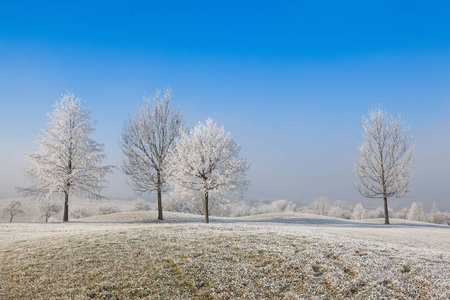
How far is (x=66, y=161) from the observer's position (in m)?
31.7

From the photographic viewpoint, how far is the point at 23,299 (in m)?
8.53

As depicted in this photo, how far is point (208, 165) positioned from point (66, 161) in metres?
17.2

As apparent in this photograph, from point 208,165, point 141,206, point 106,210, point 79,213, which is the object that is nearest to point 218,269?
point 208,165

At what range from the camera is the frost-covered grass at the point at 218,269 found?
28.1 feet

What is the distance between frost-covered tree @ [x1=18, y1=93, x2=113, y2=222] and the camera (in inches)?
1201

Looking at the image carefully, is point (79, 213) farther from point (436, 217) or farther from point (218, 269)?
point (436, 217)

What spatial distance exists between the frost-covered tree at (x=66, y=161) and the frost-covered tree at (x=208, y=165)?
37.8 feet

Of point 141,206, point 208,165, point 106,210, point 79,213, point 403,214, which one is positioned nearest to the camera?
point 208,165

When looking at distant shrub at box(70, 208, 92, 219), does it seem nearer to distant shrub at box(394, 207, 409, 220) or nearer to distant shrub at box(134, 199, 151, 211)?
distant shrub at box(134, 199, 151, 211)

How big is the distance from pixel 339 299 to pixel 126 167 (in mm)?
28338

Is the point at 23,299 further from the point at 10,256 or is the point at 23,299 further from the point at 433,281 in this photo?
the point at 433,281

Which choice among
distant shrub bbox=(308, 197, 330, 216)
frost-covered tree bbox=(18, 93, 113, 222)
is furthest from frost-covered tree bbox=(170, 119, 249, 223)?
distant shrub bbox=(308, 197, 330, 216)

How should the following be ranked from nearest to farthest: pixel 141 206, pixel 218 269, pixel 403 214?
pixel 218 269
pixel 141 206
pixel 403 214

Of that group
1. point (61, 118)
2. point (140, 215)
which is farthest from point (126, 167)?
point (61, 118)
